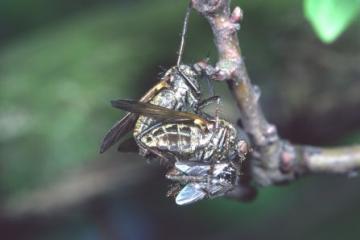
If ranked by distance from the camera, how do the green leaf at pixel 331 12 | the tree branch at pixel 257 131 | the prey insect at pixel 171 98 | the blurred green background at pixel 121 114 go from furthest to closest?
1. the blurred green background at pixel 121 114
2. the prey insect at pixel 171 98
3. the tree branch at pixel 257 131
4. the green leaf at pixel 331 12

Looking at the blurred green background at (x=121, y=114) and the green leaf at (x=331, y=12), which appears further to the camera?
the blurred green background at (x=121, y=114)

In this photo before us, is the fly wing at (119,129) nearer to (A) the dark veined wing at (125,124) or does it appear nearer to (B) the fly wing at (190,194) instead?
(A) the dark veined wing at (125,124)

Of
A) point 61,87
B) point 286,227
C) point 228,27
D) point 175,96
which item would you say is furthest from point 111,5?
point 228,27

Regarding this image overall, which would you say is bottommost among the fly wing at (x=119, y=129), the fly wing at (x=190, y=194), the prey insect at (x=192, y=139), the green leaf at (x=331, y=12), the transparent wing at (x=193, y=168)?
the fly wing at (x=190, y=194)

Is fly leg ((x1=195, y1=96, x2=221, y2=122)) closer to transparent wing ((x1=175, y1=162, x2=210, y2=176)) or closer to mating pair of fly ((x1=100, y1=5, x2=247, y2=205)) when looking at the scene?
mating pair of fly ((x1=100, y1=5, x2=247, y2=205))

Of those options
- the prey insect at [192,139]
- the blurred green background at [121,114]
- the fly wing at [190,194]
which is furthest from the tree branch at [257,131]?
the blurred green background at [121,114]

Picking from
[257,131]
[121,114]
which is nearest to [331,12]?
[257,131]

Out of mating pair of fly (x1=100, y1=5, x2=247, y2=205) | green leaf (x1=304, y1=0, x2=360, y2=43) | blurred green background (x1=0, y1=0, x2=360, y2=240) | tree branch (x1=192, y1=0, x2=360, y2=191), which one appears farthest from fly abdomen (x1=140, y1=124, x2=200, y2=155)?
blurred green background (x1=0, y1=0, x2=360, y2=240)
